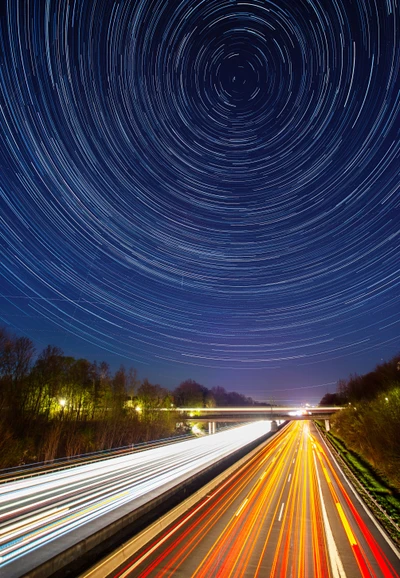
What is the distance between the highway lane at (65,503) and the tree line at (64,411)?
45.3 feet

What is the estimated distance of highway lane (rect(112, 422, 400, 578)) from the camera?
11.3 metres

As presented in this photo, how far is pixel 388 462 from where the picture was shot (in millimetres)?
27891

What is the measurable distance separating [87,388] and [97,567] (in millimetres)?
65185

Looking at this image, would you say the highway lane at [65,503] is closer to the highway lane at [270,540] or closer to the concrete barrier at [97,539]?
the concrete barrier at [97,539]

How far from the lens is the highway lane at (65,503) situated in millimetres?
12156

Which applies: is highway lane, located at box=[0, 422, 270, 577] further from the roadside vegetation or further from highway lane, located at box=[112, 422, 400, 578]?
the roadside vegetation

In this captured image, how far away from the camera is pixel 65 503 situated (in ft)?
59.5

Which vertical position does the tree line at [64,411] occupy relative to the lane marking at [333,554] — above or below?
above

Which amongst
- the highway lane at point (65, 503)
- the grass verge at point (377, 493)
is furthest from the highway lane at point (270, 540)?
the highway lane at point (65, 503)

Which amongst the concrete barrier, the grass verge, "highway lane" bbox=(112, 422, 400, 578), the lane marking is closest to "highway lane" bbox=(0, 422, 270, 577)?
the concrete barrier

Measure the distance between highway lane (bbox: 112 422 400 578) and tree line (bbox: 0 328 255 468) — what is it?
2655 centimetres

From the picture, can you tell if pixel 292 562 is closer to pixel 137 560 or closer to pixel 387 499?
pixel 137 560

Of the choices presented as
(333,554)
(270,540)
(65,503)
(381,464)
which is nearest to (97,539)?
(65,503)

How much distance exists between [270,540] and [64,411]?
184 feet
